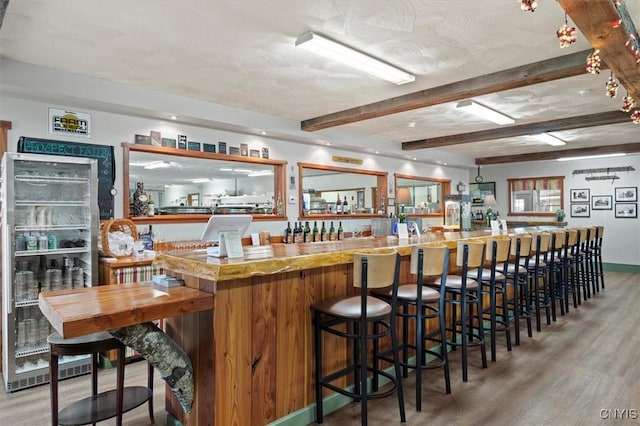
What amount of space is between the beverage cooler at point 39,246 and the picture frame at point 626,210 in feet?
34.9

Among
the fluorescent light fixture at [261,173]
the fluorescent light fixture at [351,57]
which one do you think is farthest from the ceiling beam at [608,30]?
the fluorescent light fixture at [261,173]

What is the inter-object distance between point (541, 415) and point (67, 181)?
438 centimetres

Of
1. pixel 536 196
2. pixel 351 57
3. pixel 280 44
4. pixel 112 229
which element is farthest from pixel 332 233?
pixel 536 196

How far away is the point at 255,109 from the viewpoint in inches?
207

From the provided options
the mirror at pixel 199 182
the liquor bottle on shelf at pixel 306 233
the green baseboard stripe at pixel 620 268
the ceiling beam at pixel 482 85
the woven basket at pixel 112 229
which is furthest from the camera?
the green baseboard stripe at pixel 620 268

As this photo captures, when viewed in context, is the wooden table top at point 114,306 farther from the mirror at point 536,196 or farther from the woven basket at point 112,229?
the mirror at point 536,196

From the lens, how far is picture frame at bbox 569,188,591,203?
948cm

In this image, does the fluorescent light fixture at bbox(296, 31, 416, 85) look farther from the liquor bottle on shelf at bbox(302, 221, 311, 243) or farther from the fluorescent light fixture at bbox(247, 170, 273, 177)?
the fluorescent light fixture at bbox(247, 170, 273, 177)

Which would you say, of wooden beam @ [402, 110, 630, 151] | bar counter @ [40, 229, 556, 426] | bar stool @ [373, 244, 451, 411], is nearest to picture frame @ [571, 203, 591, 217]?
wooden beam @ [402, 110, 630, 151]

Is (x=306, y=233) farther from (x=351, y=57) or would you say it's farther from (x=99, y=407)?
(x=99, y=407)

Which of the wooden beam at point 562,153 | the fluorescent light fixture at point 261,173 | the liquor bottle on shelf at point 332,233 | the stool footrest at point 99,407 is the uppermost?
the wooden beam at point 562,153

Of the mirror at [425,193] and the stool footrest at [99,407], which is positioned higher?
the mirror at [425,193]

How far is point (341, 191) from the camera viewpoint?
9.96m

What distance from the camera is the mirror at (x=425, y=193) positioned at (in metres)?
9.20
